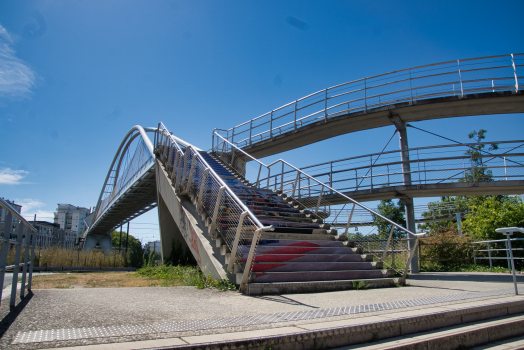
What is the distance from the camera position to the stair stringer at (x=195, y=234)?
7148 mm

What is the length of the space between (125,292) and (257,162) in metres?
8.65

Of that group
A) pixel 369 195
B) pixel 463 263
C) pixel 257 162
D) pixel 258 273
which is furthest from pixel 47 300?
pixel 463 263

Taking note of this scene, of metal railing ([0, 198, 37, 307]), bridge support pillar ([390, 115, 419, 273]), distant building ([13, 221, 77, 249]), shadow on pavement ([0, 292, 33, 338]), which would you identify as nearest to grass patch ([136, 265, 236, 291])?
shadow on pavement ([0, 292, 33, 338])

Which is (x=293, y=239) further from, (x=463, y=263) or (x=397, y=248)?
(x=463, y=263)

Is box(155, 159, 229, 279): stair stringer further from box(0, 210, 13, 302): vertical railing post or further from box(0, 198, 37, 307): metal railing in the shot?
box(0, 210, 13, 302): vertical railing post

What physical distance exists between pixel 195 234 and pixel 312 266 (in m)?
3.14

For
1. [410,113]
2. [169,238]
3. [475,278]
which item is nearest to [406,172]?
[410,113]

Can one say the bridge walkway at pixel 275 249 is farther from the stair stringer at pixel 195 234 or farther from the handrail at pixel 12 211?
the handrail at pixel 12 211

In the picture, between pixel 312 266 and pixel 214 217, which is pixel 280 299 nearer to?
pixel 312 266

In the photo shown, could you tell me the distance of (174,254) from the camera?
507 inches

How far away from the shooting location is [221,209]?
7.58 m

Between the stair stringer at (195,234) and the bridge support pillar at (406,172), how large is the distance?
7669 millimetres

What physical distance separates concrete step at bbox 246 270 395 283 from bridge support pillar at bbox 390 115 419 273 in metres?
5.29

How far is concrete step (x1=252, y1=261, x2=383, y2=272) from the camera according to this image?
6593 millimetres
